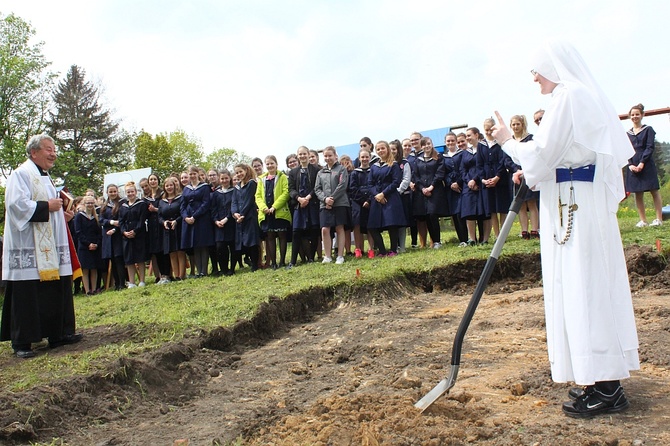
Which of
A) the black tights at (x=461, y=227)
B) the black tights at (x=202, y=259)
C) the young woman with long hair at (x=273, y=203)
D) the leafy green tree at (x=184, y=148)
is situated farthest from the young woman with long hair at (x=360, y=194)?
the leafy green tree at (x=184, y=148)

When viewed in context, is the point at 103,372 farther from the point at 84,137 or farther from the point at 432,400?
the point at 84,137

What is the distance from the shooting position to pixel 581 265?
4.08 meters

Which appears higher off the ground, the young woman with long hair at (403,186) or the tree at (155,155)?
the tree at (155,155)

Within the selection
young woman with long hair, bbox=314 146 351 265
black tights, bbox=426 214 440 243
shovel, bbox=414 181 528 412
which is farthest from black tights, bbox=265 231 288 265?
shovel, bbox=414 181 528 412

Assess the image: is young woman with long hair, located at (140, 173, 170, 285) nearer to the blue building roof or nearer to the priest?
the priest

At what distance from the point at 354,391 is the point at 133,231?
8.88 metres

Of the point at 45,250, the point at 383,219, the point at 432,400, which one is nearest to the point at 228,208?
the point at 383,219

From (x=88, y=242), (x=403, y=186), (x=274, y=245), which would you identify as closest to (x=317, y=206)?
(x=274, y=245)

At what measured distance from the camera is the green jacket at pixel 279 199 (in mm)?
11992

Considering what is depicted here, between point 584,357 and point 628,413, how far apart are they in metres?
0.49

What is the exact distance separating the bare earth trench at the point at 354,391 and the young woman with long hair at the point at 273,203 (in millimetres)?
4481

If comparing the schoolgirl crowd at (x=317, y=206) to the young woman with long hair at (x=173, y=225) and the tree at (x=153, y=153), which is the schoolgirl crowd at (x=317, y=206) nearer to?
the young woman with long hair at (x=173, y=225)

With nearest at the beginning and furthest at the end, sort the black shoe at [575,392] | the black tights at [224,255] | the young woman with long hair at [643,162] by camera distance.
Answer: the black shoe at [575,392]
the young woman with long hair at [643,162]
the black tights at [224,255]

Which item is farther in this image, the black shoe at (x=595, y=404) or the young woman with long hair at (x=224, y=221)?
the young woman with long hair at (x=224, y=221)
